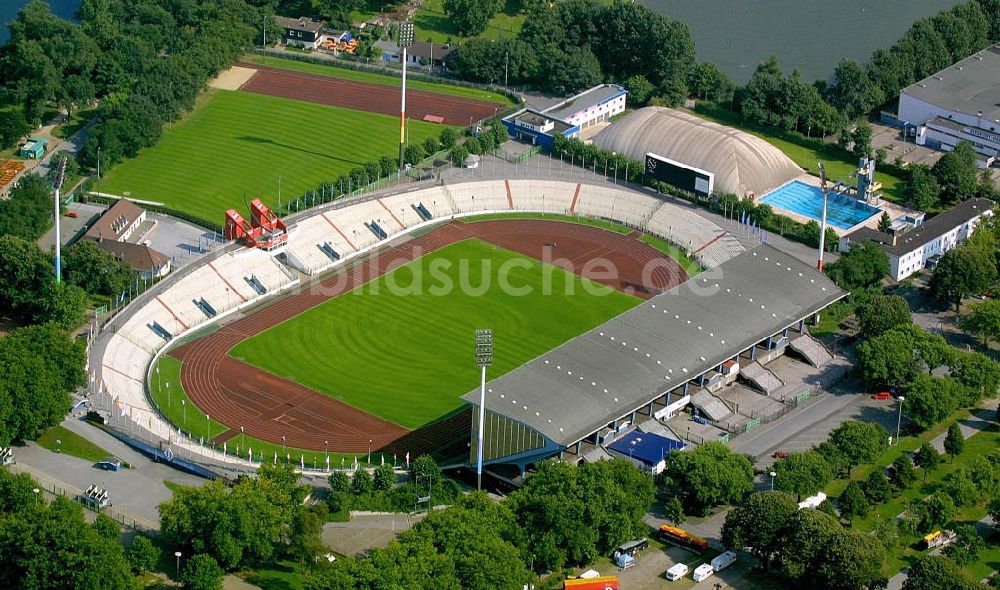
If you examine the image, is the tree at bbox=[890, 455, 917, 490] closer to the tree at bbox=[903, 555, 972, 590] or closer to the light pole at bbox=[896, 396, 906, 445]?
the light pole at bbox=[896, 396, 906, 445]

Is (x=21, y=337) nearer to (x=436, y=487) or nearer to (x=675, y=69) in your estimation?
(x=436, y=487)

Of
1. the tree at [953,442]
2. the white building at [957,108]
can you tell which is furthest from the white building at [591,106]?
the tree at [953,442]

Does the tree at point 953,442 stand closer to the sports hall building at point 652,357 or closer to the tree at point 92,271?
the sports hall building at point 652,357

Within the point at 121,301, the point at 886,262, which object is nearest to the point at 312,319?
the point at 121,301

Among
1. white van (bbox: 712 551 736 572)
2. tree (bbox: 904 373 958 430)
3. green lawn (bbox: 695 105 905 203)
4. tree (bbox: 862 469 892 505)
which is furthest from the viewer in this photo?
green lawn (bbox: 695 105 905 203)

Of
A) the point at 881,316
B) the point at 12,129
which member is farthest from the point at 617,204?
the point at 12,129

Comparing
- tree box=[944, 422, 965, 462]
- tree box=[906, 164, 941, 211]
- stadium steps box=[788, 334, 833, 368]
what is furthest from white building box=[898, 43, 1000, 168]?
tree box=[944, 422, 965, 462]
